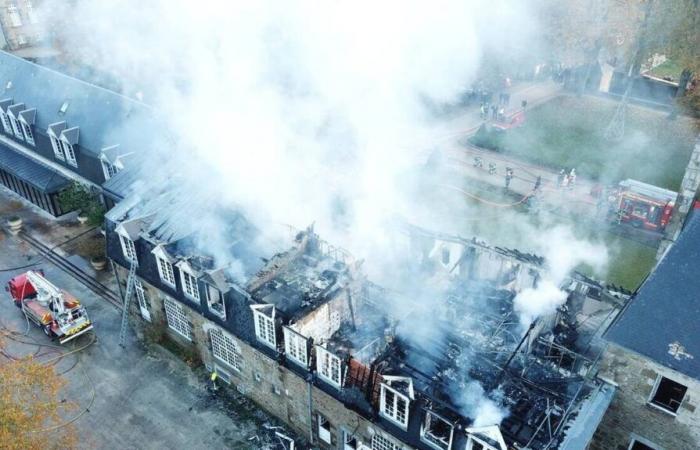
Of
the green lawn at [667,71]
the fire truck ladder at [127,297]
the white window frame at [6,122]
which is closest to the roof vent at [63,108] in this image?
the white window frame at [6,122]

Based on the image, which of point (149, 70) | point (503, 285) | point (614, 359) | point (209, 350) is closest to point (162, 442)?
point (209, 350)

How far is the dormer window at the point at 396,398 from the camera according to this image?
18.6 m

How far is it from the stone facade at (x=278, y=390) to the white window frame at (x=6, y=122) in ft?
74.0

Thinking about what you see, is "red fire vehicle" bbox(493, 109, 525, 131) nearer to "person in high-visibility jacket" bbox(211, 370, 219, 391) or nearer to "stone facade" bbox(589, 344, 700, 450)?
"person in high-visibility jacket" bbox(211, 370, 219, 391)

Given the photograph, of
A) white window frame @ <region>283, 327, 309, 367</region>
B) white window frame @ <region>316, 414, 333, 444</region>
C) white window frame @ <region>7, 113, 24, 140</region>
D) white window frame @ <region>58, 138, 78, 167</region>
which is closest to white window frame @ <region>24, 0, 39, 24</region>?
white window frame @ <region>7, 113, 24, 140</region>

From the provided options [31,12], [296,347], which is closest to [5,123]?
[31,12]

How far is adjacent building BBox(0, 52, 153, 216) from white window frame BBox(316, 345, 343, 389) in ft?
71.4

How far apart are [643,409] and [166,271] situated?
2026 cm

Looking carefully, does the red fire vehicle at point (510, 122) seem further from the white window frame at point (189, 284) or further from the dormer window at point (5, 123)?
the dormer window at point (5, 123)

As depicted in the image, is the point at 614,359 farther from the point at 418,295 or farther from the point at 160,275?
the point at 160,275

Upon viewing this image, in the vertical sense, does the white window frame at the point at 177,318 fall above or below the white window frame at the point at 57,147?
below

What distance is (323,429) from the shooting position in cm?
2350

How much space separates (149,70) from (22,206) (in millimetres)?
14873

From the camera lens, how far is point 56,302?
97.0 ft
